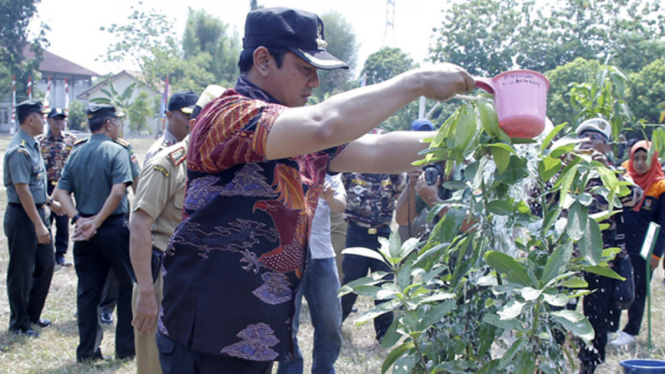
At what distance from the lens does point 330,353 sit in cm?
379

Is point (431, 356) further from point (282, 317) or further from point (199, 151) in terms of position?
point (199, 151)

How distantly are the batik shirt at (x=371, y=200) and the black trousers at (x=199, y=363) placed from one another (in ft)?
11.6

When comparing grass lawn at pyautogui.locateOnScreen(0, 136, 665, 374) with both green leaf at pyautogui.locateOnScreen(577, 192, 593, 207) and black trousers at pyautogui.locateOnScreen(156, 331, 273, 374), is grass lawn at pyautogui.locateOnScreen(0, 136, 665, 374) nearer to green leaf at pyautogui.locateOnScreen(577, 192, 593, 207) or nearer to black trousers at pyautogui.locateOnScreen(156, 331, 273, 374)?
black trousers at pyautogui.locateOnScreen(156, 331, 273, 374)

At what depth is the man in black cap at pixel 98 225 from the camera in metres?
4.64

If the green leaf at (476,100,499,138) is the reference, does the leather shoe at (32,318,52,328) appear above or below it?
below

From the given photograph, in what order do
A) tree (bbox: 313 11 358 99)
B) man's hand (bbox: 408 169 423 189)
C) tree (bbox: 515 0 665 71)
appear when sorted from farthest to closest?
tree (bbox: 313 11 358 99), tree (bbox: 515 0 665 71), man's hand (bbox: 408 169 423 189)

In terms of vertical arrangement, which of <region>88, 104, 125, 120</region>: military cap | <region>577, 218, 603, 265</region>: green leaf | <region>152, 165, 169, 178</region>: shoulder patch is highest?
<region>88, 104, 125, 120</region>: military cap

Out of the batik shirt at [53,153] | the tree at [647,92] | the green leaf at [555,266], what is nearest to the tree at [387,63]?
the tree at [647,92]

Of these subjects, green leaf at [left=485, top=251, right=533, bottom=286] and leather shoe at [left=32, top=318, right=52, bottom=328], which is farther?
leather shoe at [left=32, top=318, right=52, bottom=328]

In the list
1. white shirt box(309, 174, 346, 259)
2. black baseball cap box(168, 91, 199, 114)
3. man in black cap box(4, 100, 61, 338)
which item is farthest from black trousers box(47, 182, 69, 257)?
white shirt box(309, 174, 346, 259)

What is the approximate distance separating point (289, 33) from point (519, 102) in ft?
2.24

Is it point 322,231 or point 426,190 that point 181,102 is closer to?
point 322,231

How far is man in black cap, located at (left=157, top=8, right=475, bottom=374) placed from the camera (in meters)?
1.55

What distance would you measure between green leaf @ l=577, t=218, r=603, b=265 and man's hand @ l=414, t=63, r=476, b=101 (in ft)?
1.66
